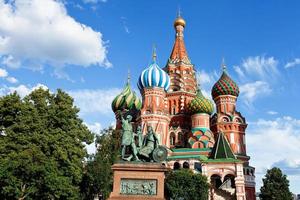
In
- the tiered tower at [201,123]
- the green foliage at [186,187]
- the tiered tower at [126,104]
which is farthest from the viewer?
the tiered tower at [126,104]

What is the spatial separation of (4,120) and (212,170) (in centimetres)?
2227

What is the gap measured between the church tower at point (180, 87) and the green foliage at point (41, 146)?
23640 millimetres

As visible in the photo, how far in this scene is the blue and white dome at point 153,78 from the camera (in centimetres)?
4741

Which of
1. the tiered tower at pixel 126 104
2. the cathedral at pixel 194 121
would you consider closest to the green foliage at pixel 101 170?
the cathedral at pixel 194 121

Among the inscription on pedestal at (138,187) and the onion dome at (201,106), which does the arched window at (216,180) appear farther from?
the inscription on pedestal at (138,187)

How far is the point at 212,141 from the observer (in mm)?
45000

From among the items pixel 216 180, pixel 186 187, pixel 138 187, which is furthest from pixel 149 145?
pixel 216 180

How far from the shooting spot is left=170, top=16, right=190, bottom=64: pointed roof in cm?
5725

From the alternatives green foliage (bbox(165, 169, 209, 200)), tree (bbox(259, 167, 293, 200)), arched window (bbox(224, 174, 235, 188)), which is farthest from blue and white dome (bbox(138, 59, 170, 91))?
tree (bbox(259, 167, 293, 200))

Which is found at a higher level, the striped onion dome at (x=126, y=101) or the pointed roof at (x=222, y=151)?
the striped onion dome at (x=126, y=101)

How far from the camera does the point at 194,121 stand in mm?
47375

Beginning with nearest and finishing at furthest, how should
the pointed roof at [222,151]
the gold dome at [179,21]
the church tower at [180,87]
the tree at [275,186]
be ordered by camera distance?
the tree at [275,186], the pointed roof at [222,151], the church tower at [180,87], the gold dome at [179,21]

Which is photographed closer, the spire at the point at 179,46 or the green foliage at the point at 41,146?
the green foliage at the point at 41,146

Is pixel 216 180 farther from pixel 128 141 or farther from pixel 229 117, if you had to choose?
pixel 128 141
